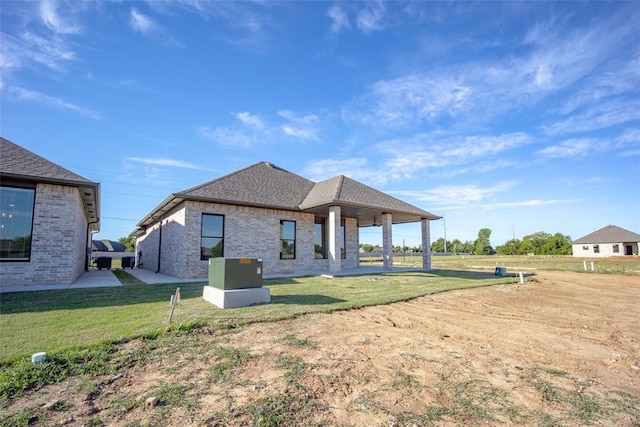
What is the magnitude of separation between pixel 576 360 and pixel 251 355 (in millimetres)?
4869

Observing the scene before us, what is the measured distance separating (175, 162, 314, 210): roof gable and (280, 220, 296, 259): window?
46.5 inches

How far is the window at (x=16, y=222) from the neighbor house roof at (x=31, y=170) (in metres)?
0.47

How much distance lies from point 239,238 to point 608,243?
2746 inches

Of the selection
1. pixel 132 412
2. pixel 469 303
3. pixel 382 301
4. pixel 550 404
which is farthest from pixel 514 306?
pixel 132 412

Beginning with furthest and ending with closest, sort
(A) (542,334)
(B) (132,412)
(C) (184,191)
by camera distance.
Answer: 1. (C) (184,191)
2. (A) (542,334)
3. (B) (132,412)

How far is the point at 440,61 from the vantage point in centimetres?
1120

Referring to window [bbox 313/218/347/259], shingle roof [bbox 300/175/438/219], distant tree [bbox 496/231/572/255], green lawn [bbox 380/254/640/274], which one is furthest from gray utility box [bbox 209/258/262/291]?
distant tree [bbox 496/231/572/255]

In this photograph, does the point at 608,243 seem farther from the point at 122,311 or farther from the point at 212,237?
the point at 122,311

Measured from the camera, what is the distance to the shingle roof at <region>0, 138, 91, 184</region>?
959cm

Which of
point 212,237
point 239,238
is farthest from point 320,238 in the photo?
point 212,237

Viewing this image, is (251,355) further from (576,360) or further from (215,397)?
(576,360)

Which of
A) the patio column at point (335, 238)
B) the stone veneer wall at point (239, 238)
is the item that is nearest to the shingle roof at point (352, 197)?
the patio column at point (335, 238)

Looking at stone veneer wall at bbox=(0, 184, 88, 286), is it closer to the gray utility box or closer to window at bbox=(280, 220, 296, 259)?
Result: the gray utility box

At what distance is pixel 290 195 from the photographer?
17125 millimetres
